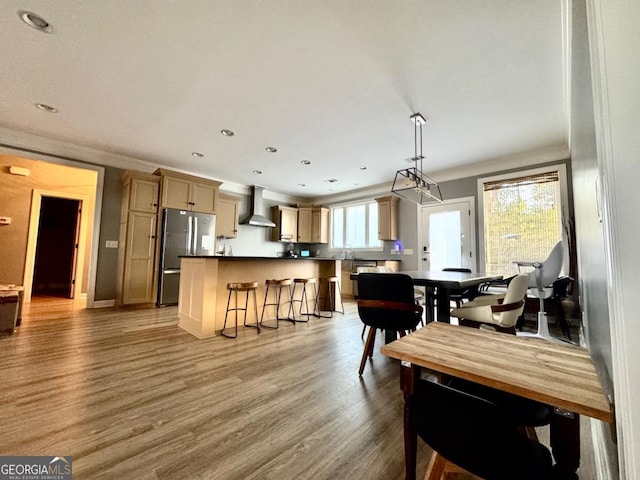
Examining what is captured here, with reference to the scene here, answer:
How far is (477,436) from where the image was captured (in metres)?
0.85

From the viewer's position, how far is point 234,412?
1.62 m

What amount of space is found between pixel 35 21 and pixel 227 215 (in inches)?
173

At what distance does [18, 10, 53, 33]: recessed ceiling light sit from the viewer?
1978 mm

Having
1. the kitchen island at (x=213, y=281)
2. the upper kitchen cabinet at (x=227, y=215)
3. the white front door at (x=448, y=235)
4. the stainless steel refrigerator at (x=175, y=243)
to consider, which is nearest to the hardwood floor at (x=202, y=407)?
the kitchen island at (x=213, y=281)

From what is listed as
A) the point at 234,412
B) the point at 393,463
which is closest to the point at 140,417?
the point at 234,412

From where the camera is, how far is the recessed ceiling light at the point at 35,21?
6.49 feet

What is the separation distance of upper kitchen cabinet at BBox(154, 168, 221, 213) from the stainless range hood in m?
1.21

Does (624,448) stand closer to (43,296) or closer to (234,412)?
A: (234,412)

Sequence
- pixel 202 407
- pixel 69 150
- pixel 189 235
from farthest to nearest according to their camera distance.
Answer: pixel 189 235, pixel 69 150, pixel 202 407

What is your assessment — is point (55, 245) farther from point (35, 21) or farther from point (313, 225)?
point (35, 21)

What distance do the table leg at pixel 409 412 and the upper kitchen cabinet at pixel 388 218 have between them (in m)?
5.19

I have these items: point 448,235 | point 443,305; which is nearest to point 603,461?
point 443,305

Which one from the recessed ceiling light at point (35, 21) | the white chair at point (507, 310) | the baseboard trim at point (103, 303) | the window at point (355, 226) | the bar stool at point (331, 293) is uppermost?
the recessed ceiling light at point (35, 21)

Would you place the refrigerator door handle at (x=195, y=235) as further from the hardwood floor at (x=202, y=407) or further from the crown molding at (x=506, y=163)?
the crown molding at (x=506, y=163)
